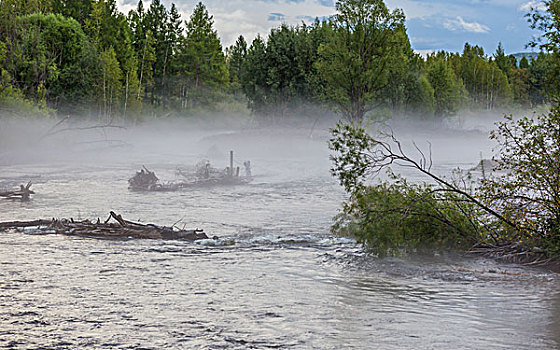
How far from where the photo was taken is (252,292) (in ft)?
35.7

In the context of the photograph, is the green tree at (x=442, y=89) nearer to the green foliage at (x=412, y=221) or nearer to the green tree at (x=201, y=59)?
the green tree at (x=201, y=59)

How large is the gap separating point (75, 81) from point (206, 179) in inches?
1519

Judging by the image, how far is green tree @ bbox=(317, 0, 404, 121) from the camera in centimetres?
4744

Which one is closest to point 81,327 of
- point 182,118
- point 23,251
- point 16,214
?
point 23,251

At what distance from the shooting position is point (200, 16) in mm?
87375

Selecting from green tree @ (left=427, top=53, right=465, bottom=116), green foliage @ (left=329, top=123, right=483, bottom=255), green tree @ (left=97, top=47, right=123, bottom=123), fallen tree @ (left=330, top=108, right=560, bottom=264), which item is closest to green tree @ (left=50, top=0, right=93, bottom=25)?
green tree @ (left=97, top=47, right=123, bottom=123)

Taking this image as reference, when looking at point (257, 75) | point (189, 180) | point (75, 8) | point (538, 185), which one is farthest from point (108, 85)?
point (538, 185)

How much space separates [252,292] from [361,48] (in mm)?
39462

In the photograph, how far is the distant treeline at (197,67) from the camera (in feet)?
157

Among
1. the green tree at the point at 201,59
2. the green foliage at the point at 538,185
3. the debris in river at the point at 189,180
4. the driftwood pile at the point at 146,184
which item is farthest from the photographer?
the green tree at the point at 201,59

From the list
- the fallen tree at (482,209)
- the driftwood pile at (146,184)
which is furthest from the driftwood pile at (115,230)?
the driftwood pile at (146,184)

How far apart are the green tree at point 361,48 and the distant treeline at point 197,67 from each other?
85 millimetres

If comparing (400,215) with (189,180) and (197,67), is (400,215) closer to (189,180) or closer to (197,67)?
(189,180)

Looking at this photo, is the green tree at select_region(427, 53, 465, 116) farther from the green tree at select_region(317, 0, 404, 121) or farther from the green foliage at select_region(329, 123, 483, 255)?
the green foliage at select_region(329, 123, 483, 255)
